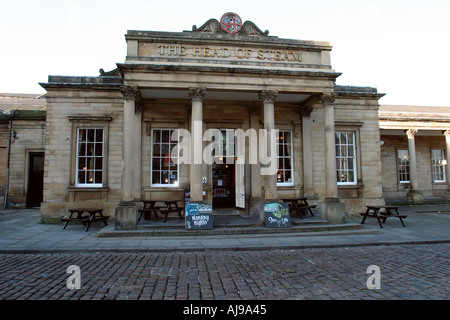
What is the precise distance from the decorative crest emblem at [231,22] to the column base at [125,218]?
7.54 m

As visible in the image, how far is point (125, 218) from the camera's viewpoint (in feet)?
30.4

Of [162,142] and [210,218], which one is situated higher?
[162,142]

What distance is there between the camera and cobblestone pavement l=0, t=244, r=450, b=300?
4.41m

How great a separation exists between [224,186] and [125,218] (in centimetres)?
493

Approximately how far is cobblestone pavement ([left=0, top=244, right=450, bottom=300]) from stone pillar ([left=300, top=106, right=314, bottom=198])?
4981 millimetres

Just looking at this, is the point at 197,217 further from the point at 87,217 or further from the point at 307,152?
the point at 307,152

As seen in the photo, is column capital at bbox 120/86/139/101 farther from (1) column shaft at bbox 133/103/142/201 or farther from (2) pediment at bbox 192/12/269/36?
(2) pediment at bbox 192/12/269/36

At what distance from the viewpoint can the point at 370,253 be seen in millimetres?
7207

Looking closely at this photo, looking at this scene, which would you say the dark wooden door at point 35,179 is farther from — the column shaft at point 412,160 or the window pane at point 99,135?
the column shaft at point 412,160

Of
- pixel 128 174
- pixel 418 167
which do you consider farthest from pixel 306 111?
pixel 418 167

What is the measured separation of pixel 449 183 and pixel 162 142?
867 inches

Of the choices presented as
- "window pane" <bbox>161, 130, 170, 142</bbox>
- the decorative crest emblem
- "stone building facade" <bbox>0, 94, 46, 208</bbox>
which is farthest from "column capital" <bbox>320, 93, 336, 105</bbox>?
"stone building facade" <bbox>0, 94, 46, 208</bbox>
